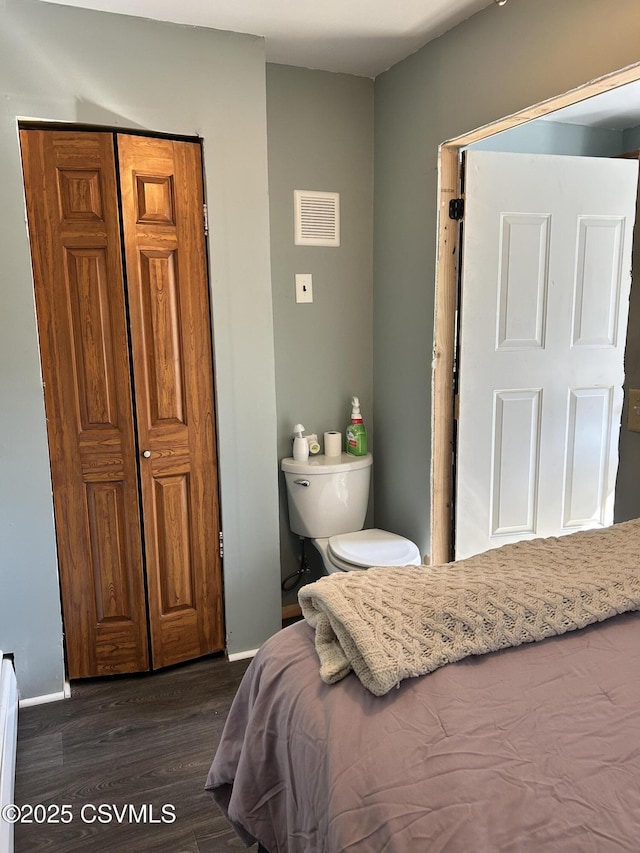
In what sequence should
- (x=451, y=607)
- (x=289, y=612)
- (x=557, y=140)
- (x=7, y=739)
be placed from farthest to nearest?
1. (x=557, y=140)
2. (x=289, y=612)
3. (x=7, y=739)
4. (x=451, y=607)

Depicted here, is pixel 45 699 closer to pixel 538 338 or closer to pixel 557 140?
pixel 538 338

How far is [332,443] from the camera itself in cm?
293

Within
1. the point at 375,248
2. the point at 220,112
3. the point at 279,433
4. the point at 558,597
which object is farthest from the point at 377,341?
the point at 558,597

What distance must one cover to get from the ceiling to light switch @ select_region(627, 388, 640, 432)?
1481 mm

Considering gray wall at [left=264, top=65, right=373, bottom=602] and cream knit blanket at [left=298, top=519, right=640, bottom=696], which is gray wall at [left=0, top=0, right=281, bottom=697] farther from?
cream knit blanket at [left=298, top=519, right=640, bottom=696]

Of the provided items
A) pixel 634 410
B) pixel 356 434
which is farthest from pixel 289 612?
pixel 634 410

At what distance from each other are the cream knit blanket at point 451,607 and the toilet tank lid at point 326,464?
1407 mm

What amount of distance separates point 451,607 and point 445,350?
1.59 metres

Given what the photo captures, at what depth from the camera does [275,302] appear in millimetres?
2832

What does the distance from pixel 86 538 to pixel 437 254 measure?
1.73 metres

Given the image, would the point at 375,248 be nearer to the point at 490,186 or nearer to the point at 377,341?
the point at 377,341

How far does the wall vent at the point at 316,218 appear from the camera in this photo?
2814 millimetres

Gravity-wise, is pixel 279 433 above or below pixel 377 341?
below

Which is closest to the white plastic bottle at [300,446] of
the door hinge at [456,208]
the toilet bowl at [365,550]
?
the toilet bowl at [365,550]
